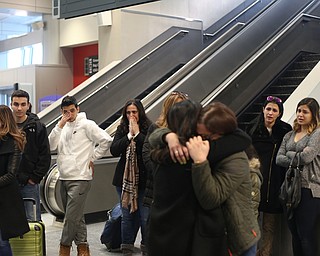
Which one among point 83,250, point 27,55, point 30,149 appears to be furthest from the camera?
point 27,55

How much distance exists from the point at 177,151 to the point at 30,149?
8.64ft

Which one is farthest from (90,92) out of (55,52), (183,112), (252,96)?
(183,112)

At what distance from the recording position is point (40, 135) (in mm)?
4926

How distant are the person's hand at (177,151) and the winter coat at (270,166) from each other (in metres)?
2.31

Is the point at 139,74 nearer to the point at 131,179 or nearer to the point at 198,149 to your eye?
the point at 131,179

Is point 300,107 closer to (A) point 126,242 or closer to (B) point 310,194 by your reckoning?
(B) point 310,194

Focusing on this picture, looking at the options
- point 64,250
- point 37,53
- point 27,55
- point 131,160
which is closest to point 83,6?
point 131,160

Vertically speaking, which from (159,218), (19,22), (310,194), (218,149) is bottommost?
(19,22)

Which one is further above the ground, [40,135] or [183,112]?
[183,112]

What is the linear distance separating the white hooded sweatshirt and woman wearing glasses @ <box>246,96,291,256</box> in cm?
141

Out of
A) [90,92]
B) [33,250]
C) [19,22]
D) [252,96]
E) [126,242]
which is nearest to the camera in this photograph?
[33,250]

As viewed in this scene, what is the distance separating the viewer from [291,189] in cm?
430

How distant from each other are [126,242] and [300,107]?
2060mm

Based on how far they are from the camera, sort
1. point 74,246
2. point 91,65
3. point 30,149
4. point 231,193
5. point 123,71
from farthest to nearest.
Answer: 1. point 91,65
2. point 123,71
3. point 74,246
4. point 30,149
5. point 231,193
